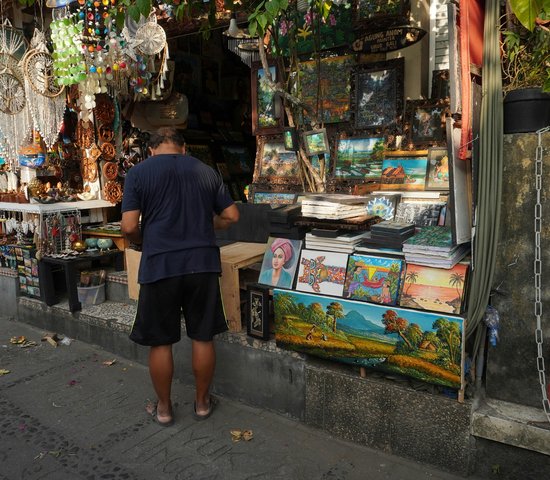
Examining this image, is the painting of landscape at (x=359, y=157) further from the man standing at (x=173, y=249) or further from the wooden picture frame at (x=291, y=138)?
the man standing at (x=173, y=249)

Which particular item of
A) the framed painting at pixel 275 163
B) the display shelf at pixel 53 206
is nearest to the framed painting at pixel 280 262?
the framed painting at pixel 275 163

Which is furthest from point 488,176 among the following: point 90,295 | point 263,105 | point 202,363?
point 90,295

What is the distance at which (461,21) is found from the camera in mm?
2699

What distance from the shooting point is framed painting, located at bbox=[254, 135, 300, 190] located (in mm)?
5305

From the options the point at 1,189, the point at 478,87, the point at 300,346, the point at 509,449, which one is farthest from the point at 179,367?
the point at 1,189

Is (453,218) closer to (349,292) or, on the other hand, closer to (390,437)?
(349,292)

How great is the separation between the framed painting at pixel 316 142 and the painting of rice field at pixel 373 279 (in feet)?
5.27

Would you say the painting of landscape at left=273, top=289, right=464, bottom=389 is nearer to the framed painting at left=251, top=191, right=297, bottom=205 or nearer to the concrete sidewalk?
the concrete sidewalk

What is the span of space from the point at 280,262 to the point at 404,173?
1.43 m

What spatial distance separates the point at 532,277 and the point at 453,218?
551 millimetres

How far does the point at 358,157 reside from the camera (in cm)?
477

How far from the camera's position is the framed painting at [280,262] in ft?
11.9

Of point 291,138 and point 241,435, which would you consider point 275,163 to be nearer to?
point 291,138

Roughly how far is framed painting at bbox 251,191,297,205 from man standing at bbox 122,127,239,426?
171 cm
